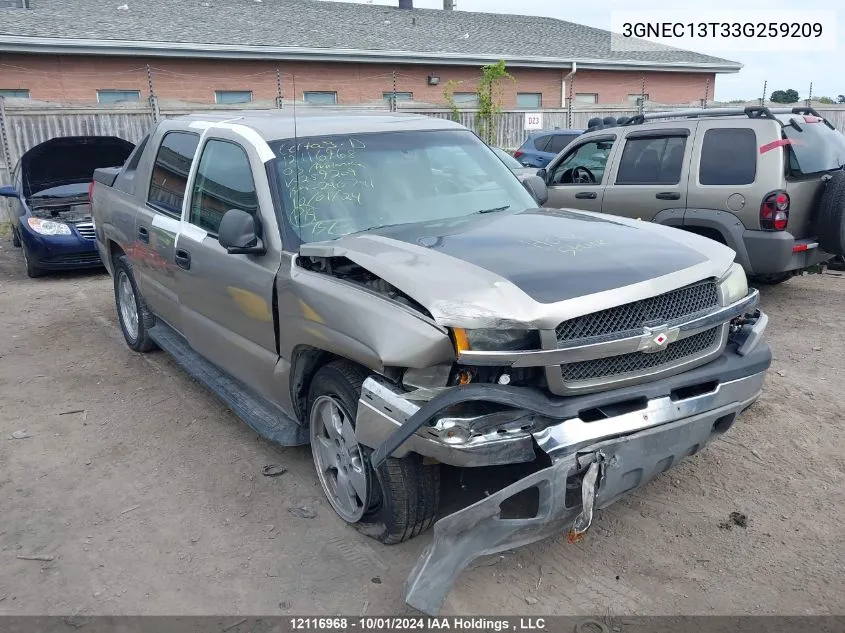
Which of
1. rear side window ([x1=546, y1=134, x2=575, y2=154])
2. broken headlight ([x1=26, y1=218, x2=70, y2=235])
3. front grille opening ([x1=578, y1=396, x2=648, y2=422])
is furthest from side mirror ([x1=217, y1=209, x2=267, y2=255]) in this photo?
rear side window ([x1=546, y1=134, x2=575, y2=154])

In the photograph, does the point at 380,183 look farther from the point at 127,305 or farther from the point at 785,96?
the point at 785,96

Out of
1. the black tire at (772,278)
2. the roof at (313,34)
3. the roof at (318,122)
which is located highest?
the roof at (313,34)

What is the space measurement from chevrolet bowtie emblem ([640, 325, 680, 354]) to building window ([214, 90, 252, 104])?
17.9 meters

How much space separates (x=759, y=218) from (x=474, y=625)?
A: 508cm

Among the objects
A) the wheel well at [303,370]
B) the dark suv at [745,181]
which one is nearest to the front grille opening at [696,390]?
the wheel well at [303,370]

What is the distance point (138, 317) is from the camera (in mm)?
5984

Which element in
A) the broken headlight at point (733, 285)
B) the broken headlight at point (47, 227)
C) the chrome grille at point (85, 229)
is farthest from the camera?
the chrome grille at point (85, 229)

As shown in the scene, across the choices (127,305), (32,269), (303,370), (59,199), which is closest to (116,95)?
(59,199)

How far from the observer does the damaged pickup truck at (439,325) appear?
269 cm

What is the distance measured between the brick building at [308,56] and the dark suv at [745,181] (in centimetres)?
1333

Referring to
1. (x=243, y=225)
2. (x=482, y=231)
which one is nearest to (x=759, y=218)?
(x=482, y=231)

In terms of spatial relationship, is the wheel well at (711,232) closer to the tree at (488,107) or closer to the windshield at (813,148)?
the windshield at (813,148)

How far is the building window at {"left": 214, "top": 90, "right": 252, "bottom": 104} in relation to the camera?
18781 mm

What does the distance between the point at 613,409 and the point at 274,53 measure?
17872mm
